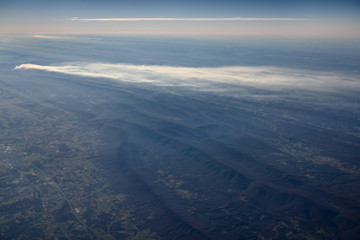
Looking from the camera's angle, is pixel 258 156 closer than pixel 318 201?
No

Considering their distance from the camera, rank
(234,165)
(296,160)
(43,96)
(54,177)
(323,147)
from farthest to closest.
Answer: (43,96)
(323,147)
(296,160)
(234,165)
(54,177)

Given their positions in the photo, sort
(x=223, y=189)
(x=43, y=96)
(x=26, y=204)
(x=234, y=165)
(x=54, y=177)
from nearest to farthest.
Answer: (x=26, y=204) → (x=223, y=189) → (x=54, y=177) → (x=234, y=165) → (x=43, y=96)

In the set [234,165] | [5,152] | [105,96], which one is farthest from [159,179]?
[105,96]

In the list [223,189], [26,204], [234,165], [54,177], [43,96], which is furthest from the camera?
[43,96]

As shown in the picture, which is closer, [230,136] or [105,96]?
[230,136]

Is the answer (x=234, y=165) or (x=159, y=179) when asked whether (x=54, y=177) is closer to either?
(x=159, y=179)

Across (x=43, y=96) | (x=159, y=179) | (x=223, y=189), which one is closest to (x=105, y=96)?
(x=43, y=96)

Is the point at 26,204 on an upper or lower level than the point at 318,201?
lower

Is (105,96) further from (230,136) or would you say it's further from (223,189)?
(223,189)

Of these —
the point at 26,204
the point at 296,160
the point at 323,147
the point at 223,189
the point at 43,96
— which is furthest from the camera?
the point at 43,96
